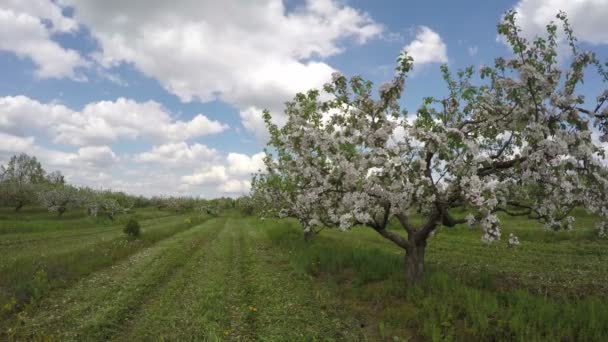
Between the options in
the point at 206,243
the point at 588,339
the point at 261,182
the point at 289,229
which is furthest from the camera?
the point at 289,229

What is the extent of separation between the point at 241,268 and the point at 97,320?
31.3 ft

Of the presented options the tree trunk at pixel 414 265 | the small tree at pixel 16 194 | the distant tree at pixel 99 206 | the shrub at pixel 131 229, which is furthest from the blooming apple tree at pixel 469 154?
the small tree at pixel 16 194

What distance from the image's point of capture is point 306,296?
49.9ft

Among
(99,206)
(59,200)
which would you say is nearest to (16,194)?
(59,200)

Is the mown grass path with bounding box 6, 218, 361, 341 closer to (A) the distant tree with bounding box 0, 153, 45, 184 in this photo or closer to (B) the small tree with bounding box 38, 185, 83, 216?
(B) the small tree with bounding box 38, 185, 83, 216

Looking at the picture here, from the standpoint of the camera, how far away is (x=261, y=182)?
100.0 feet

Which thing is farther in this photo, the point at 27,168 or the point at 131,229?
the point at 27,168

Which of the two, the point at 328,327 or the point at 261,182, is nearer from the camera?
the point at 328,327

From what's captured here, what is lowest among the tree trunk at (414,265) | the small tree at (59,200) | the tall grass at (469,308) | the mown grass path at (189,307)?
the mown grass path at (189,307)

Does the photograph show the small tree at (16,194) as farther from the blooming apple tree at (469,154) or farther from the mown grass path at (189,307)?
the blooming apple tree at (469,154)

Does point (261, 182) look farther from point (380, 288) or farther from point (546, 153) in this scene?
point (546, 153)

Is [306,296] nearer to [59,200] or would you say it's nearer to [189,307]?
[189,307]

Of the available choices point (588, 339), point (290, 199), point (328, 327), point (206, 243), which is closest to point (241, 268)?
point (290, 199)

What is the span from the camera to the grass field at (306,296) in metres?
10.7
